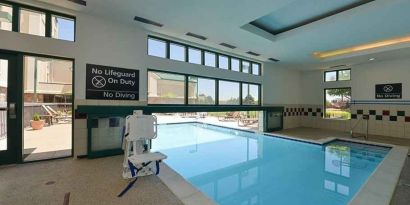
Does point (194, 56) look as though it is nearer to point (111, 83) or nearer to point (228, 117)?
point (111, 83)

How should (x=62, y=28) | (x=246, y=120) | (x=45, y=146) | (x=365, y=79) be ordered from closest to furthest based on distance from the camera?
(x=62, y=28), (x=45, y=146), (x=365, y=79), (x=246, y=120)

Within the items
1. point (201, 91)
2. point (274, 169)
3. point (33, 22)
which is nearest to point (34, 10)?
point (33, 22)

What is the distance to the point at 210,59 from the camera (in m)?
5.99

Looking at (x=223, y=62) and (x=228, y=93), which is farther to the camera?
(x=228, y=93)

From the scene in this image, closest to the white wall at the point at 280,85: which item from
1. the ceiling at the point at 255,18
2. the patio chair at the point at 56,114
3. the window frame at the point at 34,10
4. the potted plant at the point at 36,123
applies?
the ceiling at the point at 255,18

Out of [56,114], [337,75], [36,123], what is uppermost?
[337,75]

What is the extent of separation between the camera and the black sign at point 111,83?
387 centimetres

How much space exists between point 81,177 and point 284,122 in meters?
7.60

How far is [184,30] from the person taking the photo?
4465mm

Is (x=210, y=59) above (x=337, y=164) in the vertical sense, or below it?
above

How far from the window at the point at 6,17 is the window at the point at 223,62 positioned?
4.76 m

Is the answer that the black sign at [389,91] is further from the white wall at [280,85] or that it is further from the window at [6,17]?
the window at [6,17]

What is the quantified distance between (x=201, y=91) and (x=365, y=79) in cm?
627

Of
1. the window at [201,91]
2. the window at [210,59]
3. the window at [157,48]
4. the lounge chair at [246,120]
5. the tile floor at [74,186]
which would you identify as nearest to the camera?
the tile floor at [74,186]
